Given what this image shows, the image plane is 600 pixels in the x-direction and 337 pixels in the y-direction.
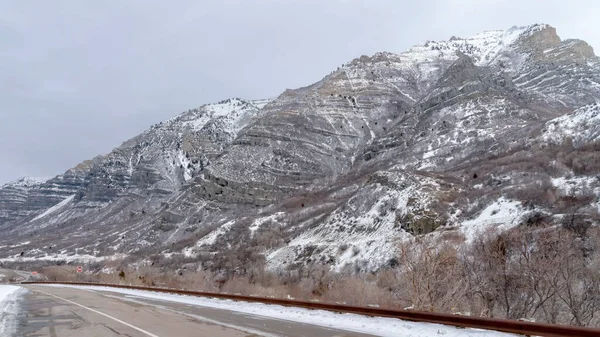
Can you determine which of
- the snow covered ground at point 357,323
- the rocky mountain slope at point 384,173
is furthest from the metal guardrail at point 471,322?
the rocky mountain slope at point 384,173

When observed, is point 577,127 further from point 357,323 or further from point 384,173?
point 357,323

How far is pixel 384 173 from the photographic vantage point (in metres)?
75.8

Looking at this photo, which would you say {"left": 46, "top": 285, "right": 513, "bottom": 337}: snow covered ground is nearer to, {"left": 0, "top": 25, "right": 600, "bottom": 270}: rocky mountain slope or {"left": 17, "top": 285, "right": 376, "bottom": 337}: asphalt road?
{"left": 17, "top": 285, "right": 376, "bottom": 337}: asphalt road

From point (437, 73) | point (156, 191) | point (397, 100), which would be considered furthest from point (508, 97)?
point (156, 191)

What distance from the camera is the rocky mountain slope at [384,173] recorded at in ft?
182

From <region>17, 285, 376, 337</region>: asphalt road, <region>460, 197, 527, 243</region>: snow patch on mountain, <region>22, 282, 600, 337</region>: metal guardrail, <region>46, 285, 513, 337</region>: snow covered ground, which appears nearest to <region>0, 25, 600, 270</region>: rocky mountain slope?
<region>460, 197, 527, 243</region>: snow patch on mountain

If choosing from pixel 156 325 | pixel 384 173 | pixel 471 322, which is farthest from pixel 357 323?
pixel 384 173

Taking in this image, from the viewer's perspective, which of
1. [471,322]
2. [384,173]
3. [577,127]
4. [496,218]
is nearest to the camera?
[471,322]

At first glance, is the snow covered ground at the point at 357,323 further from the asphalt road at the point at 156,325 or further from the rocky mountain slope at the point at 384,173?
the rocky mountain slope at the point at 384,173

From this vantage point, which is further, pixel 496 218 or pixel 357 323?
pixel 496 218

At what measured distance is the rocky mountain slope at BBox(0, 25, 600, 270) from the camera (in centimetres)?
5536

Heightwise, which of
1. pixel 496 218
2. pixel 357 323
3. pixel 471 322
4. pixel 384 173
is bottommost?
pixel 357 323

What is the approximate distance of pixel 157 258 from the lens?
102438mm

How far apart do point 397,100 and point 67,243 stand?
133772 mm
